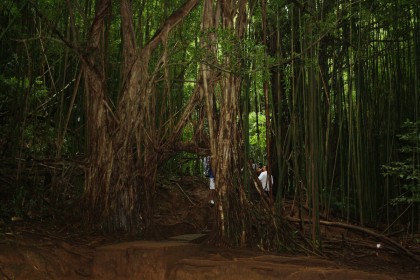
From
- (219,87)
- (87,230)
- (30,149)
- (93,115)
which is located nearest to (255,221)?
(219,87)

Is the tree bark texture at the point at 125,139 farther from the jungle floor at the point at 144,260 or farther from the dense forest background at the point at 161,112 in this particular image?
the jungle floor at the point at 144,260

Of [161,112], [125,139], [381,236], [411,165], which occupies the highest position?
[161,112]

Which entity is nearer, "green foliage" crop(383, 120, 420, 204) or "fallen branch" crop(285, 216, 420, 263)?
"fallen branch" crop(285, 216, 420, 263)

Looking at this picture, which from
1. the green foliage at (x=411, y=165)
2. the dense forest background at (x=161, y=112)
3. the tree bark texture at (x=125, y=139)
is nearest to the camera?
the dense forest background at (x=161, y=112)

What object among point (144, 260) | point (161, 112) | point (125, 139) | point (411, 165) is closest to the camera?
point (144, 260)

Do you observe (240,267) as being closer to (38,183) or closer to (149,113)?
(149,113)

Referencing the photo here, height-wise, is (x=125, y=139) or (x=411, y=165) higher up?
(x=125, y=139)

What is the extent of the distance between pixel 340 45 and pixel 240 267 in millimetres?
4106

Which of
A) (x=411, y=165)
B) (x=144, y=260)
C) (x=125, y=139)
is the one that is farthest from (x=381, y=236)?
(x=125, y=139)

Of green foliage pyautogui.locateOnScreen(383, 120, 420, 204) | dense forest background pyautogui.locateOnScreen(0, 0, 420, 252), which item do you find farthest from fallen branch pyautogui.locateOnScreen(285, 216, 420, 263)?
green foliage pyautogui.locateOnScreen(383, 120, 420, 204)

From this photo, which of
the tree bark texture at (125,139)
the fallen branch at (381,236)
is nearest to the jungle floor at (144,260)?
the fallen branch at (381,236)

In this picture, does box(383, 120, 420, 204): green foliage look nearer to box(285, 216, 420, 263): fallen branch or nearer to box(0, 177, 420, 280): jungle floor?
box(285, 216, 420, 263): fallen branch

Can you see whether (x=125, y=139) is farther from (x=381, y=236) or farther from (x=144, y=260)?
(x=381, y=236)

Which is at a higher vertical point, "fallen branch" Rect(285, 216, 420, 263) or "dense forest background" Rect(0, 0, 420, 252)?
"dense forest background" Rect(0, 0, 420, 252)
